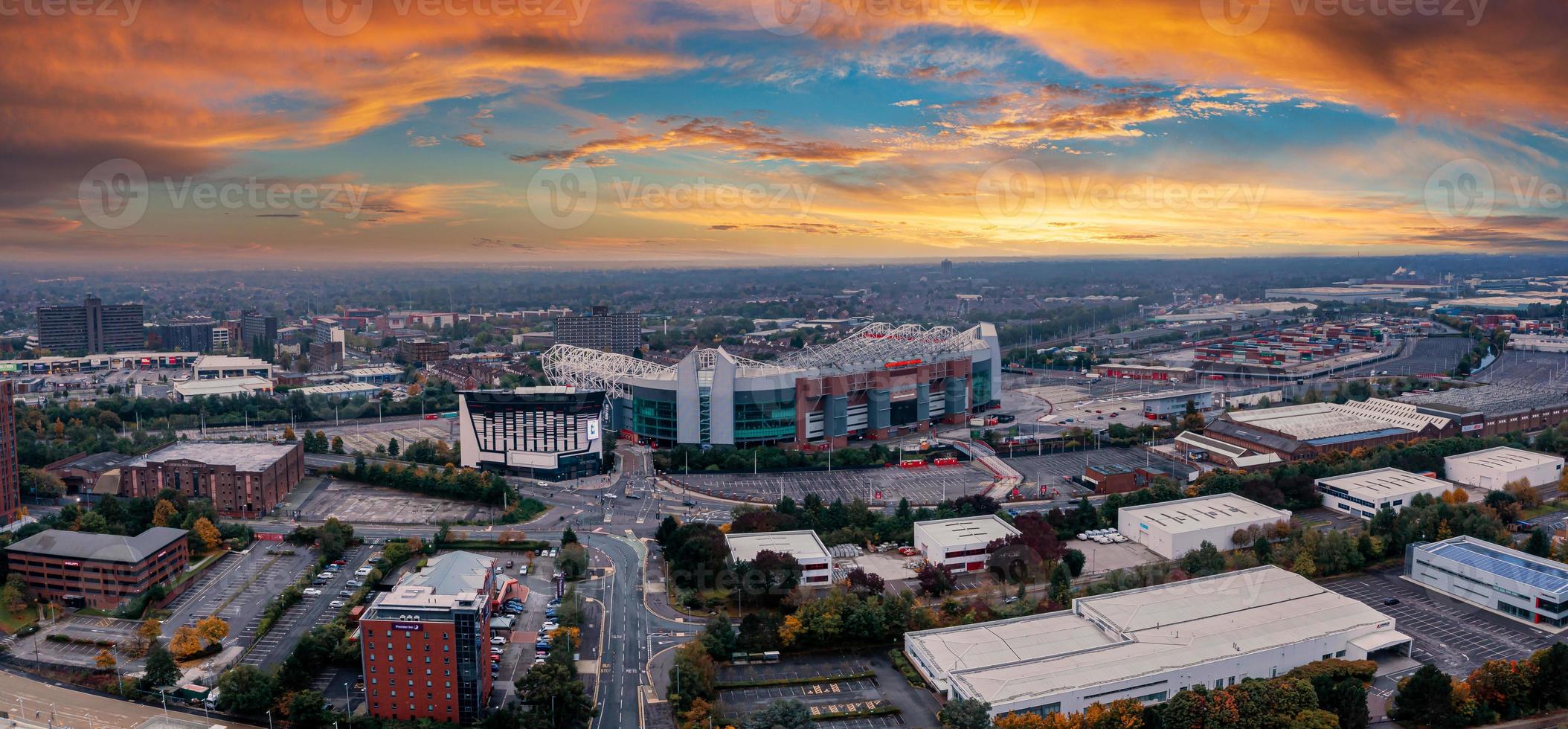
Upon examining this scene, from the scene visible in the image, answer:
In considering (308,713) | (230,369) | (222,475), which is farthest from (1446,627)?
(230,369)

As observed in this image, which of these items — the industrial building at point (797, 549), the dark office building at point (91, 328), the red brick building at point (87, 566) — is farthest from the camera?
the dark office building at point (91, 328)

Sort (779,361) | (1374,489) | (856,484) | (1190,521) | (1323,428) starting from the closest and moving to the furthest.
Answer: (1190,521) → (1374,489) → (856,484) → (1323,428) → (779,361)

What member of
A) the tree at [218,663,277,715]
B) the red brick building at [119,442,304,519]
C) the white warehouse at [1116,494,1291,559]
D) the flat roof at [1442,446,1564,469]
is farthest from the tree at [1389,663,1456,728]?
the red brick building at [119,442,304,519]

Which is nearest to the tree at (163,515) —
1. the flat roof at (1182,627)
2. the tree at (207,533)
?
the tree at (207,533)

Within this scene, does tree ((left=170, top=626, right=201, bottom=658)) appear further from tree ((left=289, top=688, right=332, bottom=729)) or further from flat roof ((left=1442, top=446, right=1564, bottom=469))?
flat roof ((left=1442, top=446, right=1564, bottom=469))

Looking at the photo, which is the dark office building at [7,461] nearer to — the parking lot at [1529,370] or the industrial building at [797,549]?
the industrial building at [797,549]

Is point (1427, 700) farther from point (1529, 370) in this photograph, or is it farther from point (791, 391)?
point (1529, 370)

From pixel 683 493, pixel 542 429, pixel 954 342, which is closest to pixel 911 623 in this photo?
pixel 683 493
